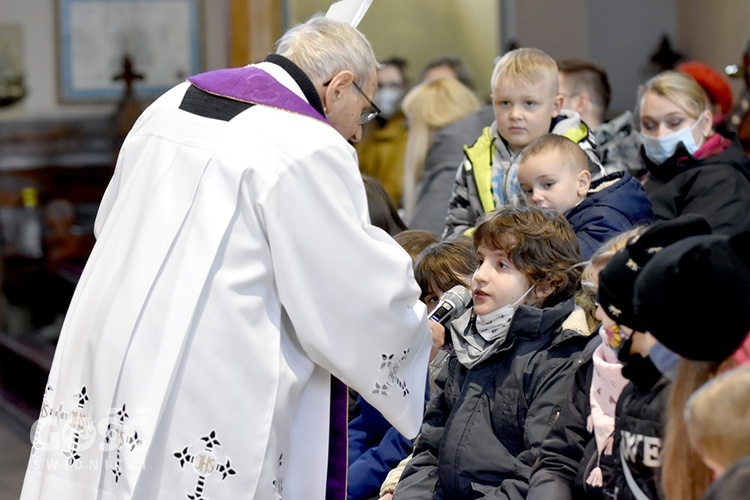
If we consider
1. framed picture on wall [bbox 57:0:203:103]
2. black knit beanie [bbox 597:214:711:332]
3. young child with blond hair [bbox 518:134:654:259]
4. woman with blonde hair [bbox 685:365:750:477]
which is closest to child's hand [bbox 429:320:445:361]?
young child with blond hair [bbox 518:134:654:259]

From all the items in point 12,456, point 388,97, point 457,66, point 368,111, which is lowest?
point 12,456

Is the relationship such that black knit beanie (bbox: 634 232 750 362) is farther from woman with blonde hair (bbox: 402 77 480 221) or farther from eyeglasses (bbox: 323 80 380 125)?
woman with blonde hair (bbox: 402 77 480 221)

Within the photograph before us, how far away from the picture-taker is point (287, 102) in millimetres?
2908

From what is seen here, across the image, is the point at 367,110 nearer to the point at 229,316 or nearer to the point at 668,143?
the point at 229,316

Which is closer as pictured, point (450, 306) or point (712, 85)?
point (450, 306)

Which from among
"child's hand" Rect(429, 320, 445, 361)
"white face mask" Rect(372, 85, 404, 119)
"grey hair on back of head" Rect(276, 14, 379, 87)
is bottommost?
"white face mask" Rect(372, 85, 404, 119)

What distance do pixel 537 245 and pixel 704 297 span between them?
3.15ft

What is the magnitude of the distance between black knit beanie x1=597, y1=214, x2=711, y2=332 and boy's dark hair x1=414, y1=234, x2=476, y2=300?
1.06 metres

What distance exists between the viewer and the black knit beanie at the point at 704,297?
203cm

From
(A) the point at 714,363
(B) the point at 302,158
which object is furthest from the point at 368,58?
(A) the point at 714,363

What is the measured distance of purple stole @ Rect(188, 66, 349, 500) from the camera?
292 cm

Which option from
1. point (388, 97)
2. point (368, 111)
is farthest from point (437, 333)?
point (388, 97)

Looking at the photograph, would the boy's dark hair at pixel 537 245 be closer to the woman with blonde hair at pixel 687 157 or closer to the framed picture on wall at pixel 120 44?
the woman with blonde hair at pixel 687 157

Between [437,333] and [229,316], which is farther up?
[229,316]
